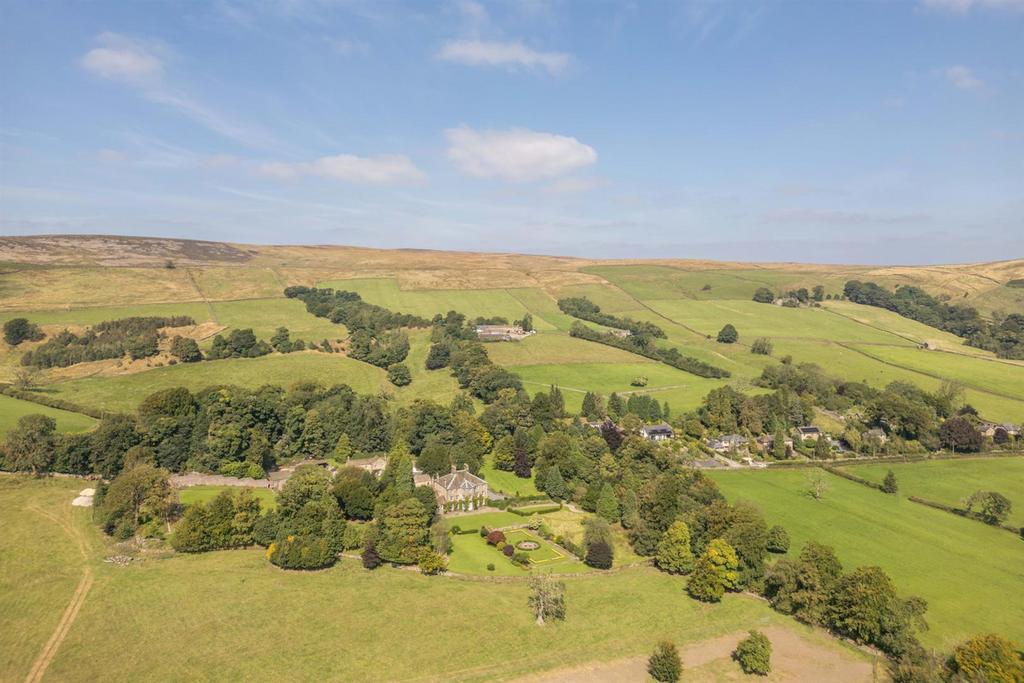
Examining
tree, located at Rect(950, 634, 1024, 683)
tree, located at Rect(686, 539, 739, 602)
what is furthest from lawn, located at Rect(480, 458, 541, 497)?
tree, located at Rect(950, 634, 1024, 683)

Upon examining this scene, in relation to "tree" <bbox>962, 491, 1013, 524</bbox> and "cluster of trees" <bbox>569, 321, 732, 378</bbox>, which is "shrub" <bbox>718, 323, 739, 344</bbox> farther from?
"tree" <bbox>962, 491, 1013, 524</bbox>

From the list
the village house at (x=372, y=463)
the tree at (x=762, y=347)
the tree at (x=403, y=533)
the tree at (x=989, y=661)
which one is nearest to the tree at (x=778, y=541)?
the tree at (x=989, y=661)

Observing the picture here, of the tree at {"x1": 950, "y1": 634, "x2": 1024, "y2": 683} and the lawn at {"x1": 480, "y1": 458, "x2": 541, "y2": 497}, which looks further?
the lawn at {"x1": 480, "y1": 458, "x2": 541, "y2": 497}

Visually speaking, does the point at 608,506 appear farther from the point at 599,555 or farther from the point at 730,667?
the point at 730,667

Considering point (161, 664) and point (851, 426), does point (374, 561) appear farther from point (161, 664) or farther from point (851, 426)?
point (851, 426)

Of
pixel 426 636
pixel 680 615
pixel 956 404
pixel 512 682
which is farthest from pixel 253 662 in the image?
pixel 956 404

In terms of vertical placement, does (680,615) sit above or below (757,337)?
below

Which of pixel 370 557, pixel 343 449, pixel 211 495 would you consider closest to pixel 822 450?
pixel 370 557
